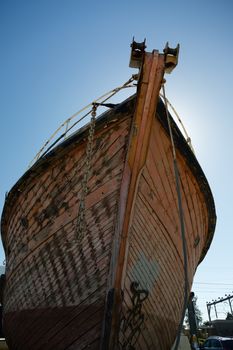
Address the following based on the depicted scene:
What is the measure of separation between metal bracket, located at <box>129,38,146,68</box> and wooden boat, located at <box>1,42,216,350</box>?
0.03 ft

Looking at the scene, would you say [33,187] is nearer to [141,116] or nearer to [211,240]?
[141,116]

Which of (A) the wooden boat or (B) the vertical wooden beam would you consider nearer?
(B) the vertical wooden beam

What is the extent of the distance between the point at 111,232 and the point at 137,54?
6.67ft

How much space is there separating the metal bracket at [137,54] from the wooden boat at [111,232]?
1 centimetres

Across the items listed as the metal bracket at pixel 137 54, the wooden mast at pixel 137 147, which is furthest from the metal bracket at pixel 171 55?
the metal bracket at pixel 137 54

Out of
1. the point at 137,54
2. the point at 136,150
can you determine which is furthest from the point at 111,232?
the point at 137,54

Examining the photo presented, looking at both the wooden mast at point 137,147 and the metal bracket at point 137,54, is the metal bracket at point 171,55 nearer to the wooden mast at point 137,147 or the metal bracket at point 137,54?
the wooden mast at point 137,147

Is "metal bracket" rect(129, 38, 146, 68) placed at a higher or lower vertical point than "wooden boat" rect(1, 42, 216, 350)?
higher

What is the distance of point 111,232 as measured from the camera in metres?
3.40

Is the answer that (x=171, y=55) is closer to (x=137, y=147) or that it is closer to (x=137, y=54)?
(x=137, y=54)

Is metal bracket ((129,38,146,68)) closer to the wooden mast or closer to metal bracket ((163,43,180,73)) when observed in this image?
the wooden mast

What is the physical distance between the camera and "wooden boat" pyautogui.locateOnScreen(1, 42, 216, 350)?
322 cm

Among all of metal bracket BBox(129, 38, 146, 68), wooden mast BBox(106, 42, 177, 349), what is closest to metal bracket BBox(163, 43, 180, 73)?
wooden mast BBox(106, 42, 177, 349)

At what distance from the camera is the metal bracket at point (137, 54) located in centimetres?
288
